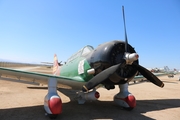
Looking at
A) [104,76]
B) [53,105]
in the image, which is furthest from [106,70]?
[53,105]

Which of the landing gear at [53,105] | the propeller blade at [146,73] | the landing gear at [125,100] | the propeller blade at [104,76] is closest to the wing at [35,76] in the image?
the landing gear at [53,105]

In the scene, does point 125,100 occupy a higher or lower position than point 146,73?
lower

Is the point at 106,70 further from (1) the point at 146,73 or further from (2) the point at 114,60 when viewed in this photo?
(1) the point at 146,73

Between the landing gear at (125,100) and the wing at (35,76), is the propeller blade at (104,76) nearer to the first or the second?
the wing at (35,76)

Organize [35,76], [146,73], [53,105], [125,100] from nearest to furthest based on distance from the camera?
1. [53,105]
2. [146,73]
3. [35,76]
4. [125,100]

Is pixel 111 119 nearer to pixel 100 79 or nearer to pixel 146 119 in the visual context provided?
pixel 146 119

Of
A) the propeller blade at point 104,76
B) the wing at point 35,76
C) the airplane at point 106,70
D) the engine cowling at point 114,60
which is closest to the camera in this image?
the propeller blade at point 104,76

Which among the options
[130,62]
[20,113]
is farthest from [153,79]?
Answer: [20,113]

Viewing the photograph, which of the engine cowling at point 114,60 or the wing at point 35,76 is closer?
the engine cowling at point 114,60

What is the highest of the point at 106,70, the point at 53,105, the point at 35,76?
the point at 106,70

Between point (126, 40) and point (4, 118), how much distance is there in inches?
209

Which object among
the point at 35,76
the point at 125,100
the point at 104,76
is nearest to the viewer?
the point at 104,76

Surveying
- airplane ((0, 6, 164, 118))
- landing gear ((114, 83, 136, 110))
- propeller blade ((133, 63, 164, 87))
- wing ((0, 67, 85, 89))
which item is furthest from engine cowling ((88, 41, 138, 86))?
landing gear ((114, 83, 136, 110))

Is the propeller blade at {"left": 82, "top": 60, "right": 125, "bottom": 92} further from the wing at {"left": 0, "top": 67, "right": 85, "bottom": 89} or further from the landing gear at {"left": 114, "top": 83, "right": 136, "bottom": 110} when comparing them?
the landing gear at {"left": 114, "top": 83, "right": 136, "bottom": 110}
